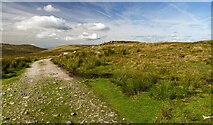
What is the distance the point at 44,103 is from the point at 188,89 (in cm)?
960

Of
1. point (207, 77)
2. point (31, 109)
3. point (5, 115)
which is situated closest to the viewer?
point (5, 115)

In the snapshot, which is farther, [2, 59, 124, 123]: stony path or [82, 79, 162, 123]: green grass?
[82, 79, 162, 123]: green grass

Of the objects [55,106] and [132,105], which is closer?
[132,105]

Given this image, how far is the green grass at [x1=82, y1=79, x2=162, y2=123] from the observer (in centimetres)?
1213

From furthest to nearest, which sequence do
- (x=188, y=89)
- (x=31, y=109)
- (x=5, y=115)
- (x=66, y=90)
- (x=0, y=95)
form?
(x=66, y=90) → (x=0, y=95) → (x=188, y=89) → (x=31, y=109) → (x=5, y=115)

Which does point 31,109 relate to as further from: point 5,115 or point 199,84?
point 199,84

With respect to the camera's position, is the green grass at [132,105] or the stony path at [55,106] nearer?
the stony path at [55,106]

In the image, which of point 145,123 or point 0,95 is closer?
point 145,123

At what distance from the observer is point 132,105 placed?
46.4 ft

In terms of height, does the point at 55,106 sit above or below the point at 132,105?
below

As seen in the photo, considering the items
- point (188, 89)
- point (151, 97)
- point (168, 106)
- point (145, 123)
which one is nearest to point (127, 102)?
point (151, 97)

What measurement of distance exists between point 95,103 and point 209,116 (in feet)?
21.3

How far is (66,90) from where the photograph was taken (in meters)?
18.9

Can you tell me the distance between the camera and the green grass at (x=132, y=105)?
12.1 meters
